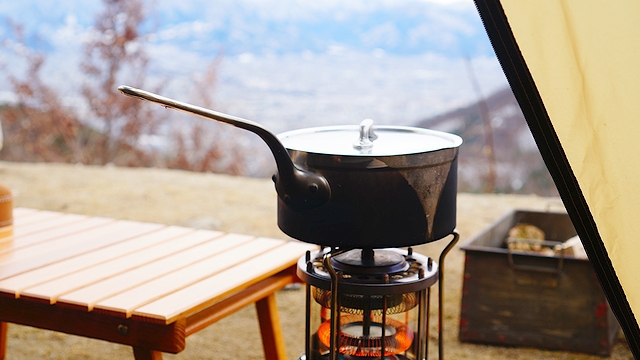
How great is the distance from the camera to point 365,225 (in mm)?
1534

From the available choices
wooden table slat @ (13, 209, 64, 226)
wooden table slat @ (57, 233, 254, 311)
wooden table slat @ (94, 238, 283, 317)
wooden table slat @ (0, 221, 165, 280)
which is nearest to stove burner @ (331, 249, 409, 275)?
wooden table slat @ (94, 238, 283, 317)

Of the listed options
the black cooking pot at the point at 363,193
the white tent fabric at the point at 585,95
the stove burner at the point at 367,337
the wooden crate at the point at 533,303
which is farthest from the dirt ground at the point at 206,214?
the white tent fabric at the point at 585,95

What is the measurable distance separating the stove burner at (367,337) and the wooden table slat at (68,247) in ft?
3.44

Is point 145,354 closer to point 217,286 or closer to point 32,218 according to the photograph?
point 217,286

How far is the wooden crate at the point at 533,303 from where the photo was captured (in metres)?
2.72

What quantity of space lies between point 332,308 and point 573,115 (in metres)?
0.65

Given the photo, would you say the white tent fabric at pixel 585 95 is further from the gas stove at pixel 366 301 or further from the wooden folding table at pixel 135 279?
the wooden folding table at pixel 135 279

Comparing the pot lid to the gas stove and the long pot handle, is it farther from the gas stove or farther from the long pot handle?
the gas stove

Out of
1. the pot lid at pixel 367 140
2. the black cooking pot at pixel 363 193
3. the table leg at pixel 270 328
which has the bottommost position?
the table leg at pixel 270 328

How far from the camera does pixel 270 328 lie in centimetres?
248

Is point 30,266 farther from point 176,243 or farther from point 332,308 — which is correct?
point 332,308

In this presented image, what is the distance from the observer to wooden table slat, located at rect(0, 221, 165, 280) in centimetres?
224

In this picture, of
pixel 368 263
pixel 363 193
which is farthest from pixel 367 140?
pixel 368 263

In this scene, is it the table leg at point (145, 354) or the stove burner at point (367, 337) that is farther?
the table leg at point (145, 354)
